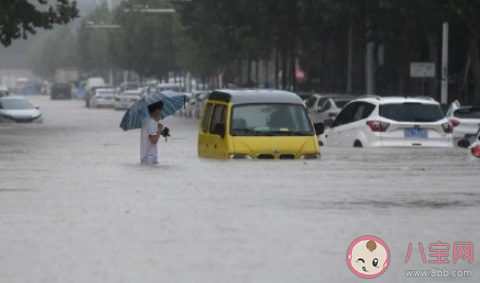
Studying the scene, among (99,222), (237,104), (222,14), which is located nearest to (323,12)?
(222,14)

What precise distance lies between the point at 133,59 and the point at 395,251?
11411cm

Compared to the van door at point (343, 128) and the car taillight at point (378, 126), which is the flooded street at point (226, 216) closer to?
the car taillight at point (378, 126)

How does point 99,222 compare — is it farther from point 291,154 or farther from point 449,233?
point 291,154

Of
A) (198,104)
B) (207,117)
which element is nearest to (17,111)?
(198,104)

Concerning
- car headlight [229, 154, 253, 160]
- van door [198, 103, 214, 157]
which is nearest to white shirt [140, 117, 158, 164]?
car headlight [229, 154, 253, 160]

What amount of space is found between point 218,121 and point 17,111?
39.2 m

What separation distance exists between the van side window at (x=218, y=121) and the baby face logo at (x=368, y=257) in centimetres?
1294

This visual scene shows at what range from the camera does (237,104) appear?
89.5 ft

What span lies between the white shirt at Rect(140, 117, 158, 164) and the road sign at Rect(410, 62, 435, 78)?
24363mm

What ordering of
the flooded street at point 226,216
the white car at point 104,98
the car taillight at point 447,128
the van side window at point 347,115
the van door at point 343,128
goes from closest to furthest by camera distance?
the flooded street at point 226,216
the car taillight at point 447,128
the van side window at point 347,115
the van door at point 343,128
the white car at point 104,98

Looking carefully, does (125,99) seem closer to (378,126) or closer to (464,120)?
(464,120)

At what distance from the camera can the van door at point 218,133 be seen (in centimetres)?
2706

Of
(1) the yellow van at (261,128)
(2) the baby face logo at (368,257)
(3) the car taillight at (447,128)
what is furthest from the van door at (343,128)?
(2) the baby face logo at (368,257)

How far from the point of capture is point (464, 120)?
3716 centimetres
